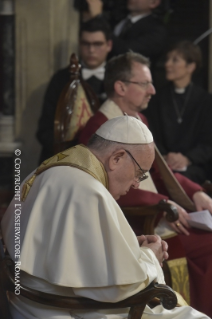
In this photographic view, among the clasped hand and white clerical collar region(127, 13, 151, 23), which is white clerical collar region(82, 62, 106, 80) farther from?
the clasped hand

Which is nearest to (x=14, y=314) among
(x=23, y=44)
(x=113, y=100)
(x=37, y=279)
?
(x=37, y=279)

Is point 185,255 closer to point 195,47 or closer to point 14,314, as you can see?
point 14,314

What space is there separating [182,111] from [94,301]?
3.47 meters

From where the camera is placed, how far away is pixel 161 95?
570cm

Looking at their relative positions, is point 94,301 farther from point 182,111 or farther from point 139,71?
point 182,111

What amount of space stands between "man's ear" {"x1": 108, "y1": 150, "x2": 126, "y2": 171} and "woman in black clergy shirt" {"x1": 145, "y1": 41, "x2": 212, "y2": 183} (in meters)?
2.78

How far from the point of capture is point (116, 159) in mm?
2562

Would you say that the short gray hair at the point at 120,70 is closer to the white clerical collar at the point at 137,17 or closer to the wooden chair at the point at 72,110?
the wooden chair at the point at 72,110

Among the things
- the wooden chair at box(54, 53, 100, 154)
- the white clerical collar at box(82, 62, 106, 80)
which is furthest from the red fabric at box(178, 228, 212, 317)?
the white clerical collar at box(82, 62, 106, 80)

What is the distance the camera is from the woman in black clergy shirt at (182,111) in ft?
17.9

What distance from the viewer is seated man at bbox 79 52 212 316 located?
3.75 meters

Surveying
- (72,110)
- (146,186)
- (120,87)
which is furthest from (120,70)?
(146,186)

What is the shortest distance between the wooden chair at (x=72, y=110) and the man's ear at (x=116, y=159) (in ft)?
5.10

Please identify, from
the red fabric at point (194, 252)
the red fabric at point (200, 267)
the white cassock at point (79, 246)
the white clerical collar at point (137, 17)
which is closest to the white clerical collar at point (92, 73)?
the white clerical collar at point (137, 17)
